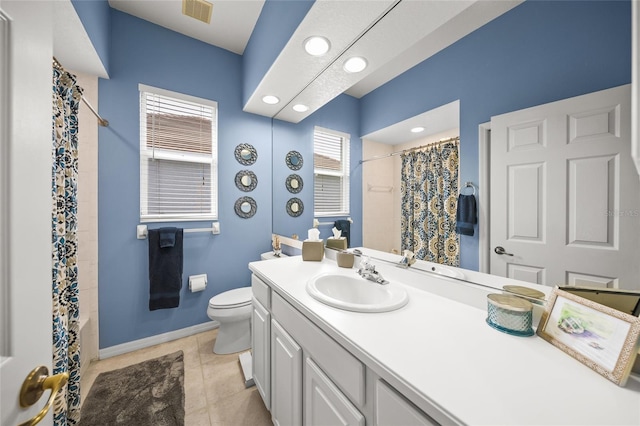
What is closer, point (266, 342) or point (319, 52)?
point (266, 342)

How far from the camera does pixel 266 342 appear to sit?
1303 millimetres

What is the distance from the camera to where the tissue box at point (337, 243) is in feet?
5.22

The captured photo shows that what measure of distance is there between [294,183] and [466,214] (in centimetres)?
139

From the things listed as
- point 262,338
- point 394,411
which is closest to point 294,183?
point 262,338

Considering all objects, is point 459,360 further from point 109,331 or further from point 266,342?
point 109,331

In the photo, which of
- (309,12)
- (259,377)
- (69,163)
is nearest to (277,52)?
(309,12)

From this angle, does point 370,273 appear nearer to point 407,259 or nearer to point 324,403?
point 407,259

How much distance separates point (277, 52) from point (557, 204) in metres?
1.68

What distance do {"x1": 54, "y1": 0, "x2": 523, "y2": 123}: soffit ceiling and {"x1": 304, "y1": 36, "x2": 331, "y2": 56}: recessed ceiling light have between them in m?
0.03

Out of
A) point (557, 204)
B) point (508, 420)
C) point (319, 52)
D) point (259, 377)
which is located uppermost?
point (319, 52)

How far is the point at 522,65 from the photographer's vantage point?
30.5 inches

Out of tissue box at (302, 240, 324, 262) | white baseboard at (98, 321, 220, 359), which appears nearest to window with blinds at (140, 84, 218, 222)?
white baseboard at (98, 321, 220, 359)

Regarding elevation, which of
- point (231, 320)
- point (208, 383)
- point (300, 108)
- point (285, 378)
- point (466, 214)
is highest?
point (300, 108)

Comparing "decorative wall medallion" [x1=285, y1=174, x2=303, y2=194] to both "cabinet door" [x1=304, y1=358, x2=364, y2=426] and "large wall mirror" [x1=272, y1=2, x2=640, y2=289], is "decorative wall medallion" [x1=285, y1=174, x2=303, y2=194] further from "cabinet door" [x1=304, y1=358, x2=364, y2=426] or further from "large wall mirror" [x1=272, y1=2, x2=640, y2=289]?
"cabinet door" [x1=304, y1=358, x2=364, y2=426]
